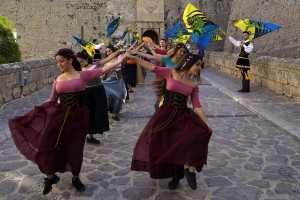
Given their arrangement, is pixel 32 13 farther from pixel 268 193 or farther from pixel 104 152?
pixel 268 193

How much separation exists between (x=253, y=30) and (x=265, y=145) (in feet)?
17.5

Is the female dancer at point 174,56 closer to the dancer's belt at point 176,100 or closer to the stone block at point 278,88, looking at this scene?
the dancer's belt at point 176,100

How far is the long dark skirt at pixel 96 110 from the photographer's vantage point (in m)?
4.99

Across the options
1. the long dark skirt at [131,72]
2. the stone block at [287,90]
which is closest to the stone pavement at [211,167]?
the stone block at [287,90]

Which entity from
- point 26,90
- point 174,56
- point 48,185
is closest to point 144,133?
point 48,185

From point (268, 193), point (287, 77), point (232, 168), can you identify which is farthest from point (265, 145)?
point (287, 77)

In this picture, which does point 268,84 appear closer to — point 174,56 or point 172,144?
point 174,56

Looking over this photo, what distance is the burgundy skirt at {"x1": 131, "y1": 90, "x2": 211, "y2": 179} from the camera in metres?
3.09

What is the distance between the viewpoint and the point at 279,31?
1884 cm

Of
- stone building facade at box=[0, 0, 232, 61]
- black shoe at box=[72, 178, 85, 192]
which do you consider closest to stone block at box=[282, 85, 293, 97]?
black shoe at box=[72, 178, 85, 192]

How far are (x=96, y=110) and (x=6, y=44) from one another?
594cm

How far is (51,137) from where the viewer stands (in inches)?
125

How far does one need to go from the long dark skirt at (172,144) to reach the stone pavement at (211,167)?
32 cm

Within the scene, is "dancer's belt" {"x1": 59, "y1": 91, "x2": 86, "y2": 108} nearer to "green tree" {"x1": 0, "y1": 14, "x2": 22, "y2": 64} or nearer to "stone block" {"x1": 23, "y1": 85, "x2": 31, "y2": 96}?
"stone block" {"x1": 23, "y1": 85, "x2": 31, "y2": 96}
